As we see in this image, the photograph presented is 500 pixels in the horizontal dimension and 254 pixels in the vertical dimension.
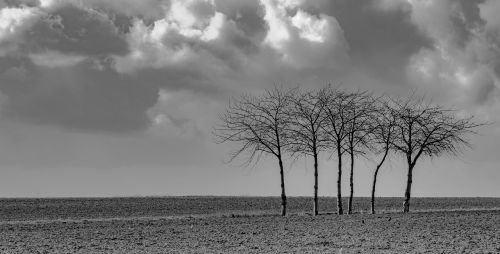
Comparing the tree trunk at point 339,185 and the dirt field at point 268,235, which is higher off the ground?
the tree trunk at point 339,185

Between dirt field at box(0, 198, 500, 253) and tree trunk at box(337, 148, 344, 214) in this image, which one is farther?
tree trunk at box(337, 148, 344, 214)

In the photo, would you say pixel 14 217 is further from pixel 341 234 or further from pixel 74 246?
pixel 341 234

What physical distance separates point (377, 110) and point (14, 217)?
1072 inches

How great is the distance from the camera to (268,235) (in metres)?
30.3

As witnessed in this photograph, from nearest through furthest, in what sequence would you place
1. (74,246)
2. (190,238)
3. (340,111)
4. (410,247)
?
(410,247)
(74,246)
(190,238)
(340,111)

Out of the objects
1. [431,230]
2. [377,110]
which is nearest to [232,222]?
[431,230]

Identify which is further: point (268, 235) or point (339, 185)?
point (339, 185)

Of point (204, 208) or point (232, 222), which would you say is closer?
point (232, 222)

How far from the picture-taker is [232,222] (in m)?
38.5

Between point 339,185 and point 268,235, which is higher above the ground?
point 339,185

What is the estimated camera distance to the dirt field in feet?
82.5

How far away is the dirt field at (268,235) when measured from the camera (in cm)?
2514

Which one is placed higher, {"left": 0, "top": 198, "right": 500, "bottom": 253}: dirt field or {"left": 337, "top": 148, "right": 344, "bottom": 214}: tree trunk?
{"left": 337, "top": 148, "right": 344, "bottom": 214}: tree trunk

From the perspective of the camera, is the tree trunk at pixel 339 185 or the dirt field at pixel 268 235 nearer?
the dirt field at pixel 268 235
